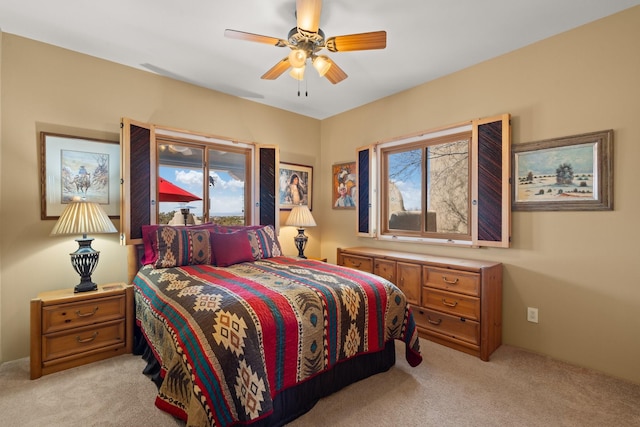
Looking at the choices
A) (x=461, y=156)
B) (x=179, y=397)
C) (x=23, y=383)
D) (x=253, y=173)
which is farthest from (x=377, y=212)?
(x=23, y=383)

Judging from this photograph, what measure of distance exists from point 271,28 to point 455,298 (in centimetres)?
279

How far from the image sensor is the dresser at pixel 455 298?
2490mm

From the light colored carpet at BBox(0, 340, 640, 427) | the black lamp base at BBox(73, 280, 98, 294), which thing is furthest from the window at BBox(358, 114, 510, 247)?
the black lamp base at BBox(73, 280, 98, 294)

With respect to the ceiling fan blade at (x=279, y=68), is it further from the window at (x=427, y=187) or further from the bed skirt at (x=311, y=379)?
the bed skirt at (x=311, y=379)

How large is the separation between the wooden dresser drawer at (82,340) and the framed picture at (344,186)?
2.94 metres

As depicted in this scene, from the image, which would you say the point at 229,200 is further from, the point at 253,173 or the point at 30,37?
the point at 30,37

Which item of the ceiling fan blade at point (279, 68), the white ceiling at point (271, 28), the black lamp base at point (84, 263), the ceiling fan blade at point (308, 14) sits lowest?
the black lamp base at point (84, 263)

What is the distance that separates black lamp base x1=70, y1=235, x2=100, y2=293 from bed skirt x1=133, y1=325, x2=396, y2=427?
22.0 inches

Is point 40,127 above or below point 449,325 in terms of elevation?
above

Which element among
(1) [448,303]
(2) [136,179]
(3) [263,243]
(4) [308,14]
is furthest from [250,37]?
(1) [448,303]

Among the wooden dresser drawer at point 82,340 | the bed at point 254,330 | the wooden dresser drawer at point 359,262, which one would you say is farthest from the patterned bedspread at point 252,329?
the wooden dresser drawer at point 359,262

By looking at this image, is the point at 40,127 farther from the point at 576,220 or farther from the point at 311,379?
the point at 576,220

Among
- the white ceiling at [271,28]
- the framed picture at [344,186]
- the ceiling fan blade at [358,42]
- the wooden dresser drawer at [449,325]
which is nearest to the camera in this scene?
the ceiling fan blade at [358,42]

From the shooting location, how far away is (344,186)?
4.35 metres
